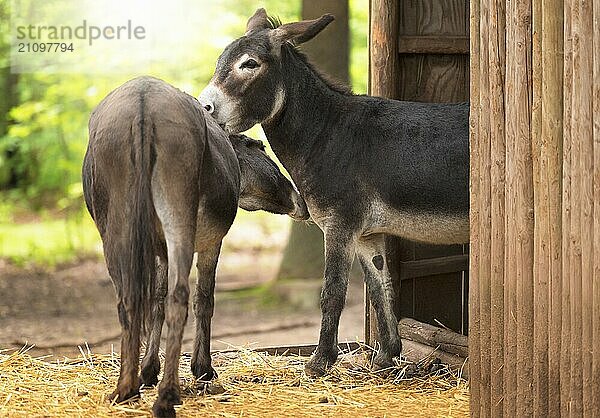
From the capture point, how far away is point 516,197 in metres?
4.38

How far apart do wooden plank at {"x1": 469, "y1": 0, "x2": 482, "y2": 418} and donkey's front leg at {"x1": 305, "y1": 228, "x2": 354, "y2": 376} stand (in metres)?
1.56

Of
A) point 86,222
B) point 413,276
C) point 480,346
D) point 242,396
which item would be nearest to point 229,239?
point 86,222

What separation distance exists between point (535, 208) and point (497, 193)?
0.31 meters

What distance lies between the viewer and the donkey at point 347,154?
6207mm

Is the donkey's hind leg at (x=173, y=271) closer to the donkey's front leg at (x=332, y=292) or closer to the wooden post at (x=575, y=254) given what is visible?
the donkey's front leg at (x=332, y=292)

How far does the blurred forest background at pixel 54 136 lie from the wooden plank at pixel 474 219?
8627 millimetres

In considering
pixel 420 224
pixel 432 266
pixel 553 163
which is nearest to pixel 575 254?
pixel 553 163

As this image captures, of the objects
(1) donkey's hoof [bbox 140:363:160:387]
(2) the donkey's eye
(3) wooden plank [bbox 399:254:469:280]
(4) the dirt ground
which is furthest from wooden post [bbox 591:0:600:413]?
(4) the dirt ground

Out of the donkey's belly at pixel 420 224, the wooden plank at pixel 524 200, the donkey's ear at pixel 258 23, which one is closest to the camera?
the wooden plank at pixel 524 200

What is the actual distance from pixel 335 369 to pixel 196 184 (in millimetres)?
2069

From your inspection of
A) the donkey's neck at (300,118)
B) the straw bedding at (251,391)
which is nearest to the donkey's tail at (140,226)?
the straw bedding at (251,391)

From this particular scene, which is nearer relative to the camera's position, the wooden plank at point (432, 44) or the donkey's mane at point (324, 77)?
the donkey's mane at point (324, 77)

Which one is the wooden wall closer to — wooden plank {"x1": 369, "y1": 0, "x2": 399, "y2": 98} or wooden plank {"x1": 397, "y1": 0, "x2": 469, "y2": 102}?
wooden plank {"x1": 369, "y1": 0, "x2": 399, "y2": 98}

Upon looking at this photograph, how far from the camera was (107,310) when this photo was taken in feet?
41.6
